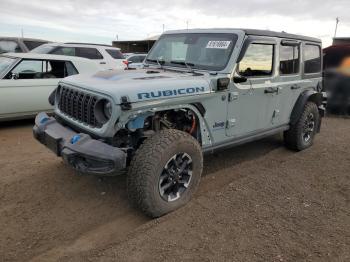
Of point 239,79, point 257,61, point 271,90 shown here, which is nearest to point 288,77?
point 271,90

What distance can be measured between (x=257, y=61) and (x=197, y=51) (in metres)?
0.81

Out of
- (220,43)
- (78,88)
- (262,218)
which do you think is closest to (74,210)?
(78,88)

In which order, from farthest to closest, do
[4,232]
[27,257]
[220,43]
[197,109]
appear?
[220,43] → [197,109] → [4,232] → [27,257]

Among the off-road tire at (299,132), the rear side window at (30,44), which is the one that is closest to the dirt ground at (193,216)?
the off-road tire at (299,132)

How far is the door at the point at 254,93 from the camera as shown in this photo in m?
4.23

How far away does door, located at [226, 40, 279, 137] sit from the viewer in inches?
166

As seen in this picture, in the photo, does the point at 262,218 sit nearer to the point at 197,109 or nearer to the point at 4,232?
the point at 197,109

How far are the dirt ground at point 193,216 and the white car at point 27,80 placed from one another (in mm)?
1562

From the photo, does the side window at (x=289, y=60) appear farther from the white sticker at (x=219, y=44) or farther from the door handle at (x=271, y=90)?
the white sticker at (x=219, y=44)

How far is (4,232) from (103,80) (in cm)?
177

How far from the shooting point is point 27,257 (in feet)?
9.32

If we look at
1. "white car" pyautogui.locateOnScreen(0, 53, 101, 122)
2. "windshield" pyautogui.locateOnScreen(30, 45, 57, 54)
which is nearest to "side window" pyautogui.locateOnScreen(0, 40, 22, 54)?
"windshield" pyautogui.locateOnScreen(30, 45, 57, 54)

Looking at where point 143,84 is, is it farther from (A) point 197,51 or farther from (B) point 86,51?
(B) point 86,51

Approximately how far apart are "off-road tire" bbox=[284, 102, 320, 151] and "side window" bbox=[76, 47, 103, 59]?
22.3 feet
